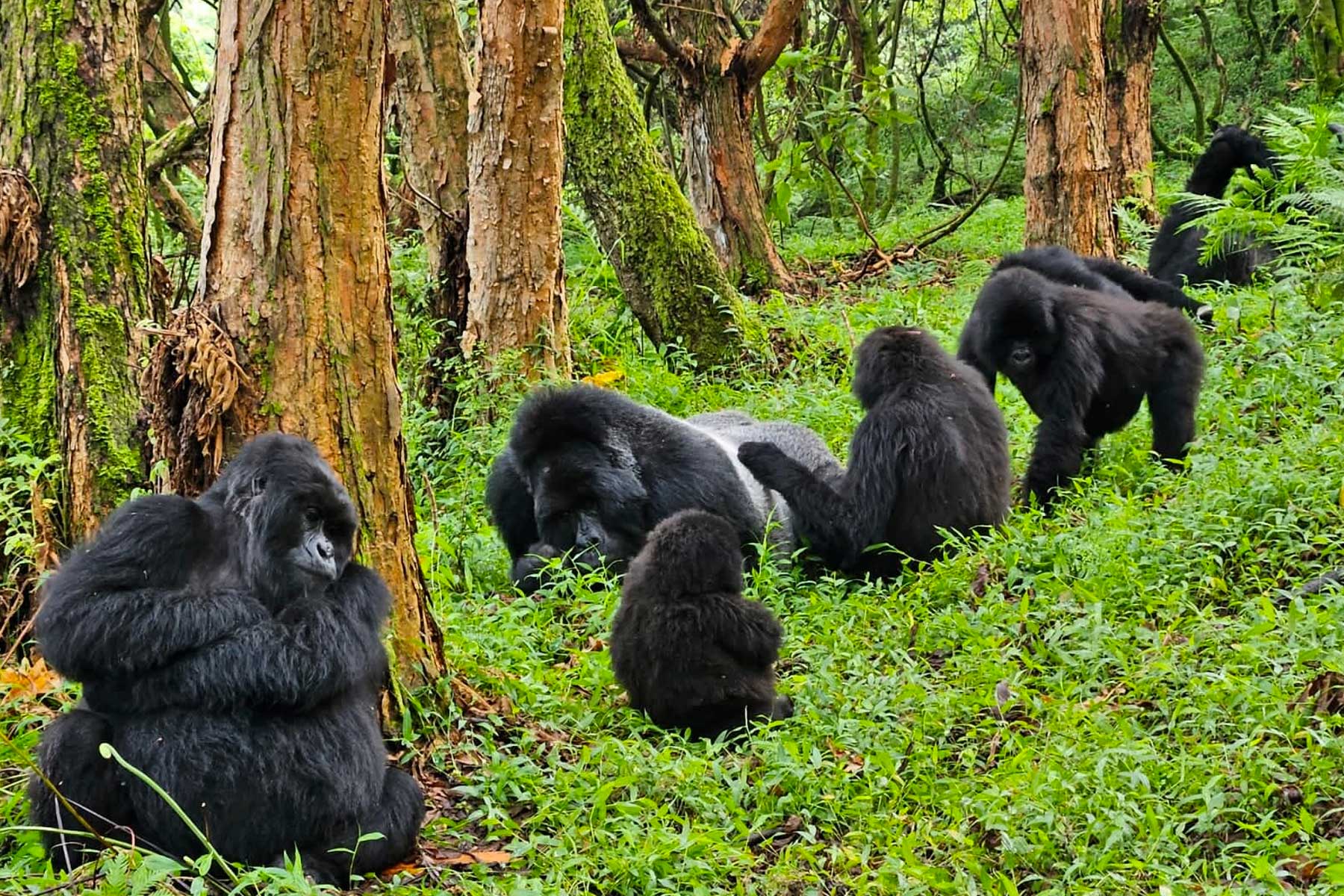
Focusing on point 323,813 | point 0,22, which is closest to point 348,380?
point 323,813

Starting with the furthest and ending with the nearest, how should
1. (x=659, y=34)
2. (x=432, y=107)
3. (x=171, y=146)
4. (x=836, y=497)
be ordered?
1. (x=659, y=34)
2. (x=432, y=107)
3. (x=171, y=146)
4. (x=836, y=497)

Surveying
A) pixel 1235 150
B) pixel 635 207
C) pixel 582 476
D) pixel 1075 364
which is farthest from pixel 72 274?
pixel 1235 150

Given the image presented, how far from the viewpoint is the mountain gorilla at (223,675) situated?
11.5 feet

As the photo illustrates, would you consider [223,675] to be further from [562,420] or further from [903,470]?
[903,470]

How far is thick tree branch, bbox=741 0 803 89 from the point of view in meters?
10.7

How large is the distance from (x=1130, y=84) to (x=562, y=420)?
8.71 meters

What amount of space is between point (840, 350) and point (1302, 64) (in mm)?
9809

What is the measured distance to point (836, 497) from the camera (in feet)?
21.6

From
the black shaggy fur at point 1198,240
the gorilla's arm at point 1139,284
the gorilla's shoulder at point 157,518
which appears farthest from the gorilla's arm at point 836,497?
the black shaggy fur at point 1198,240

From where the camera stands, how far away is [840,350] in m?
10.0

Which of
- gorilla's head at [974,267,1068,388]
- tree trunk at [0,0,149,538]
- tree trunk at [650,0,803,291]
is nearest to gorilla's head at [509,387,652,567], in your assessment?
tree trunk at [0,0,149,538]

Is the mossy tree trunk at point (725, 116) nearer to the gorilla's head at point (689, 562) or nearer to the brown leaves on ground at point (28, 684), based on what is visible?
the gorilla's head at point (689, 562)

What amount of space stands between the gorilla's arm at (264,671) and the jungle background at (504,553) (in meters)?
0.44

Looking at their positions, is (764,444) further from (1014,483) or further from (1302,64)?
(1302,64)
